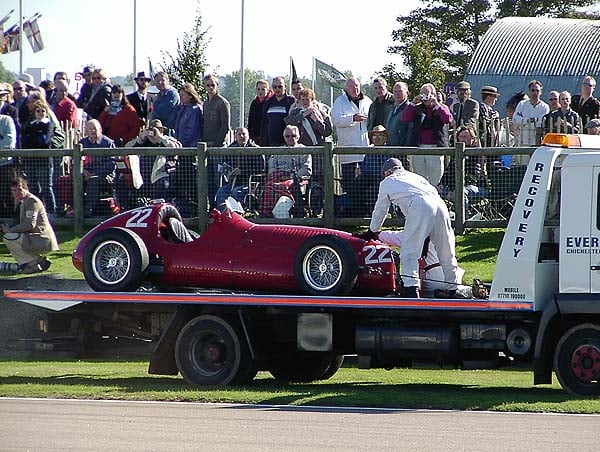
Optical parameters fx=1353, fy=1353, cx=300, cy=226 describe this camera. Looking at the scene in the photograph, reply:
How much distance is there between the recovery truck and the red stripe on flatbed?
12 millimetres

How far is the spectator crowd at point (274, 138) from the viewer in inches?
781

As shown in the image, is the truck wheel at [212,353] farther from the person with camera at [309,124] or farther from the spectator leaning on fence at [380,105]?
the spectator leaning on fence at [380,105]

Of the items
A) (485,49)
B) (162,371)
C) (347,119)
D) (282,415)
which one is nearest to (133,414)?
(282,415)

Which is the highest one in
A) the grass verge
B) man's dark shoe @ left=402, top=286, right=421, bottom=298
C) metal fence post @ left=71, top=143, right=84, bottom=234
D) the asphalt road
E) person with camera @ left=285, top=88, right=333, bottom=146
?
person with camera @ left=285, top=88, right=333, bottom=146

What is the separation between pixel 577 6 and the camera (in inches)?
2505

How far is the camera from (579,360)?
12930 mm

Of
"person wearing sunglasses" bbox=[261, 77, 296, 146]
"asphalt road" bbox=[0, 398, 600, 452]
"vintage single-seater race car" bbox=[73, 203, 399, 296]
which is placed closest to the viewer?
"asphalt road" bbox=[0, 398, 600, 452]

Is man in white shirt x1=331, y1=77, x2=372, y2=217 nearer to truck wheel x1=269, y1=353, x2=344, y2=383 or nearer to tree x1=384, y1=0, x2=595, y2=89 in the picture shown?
truck wheel x1=269, y1=353, x2=344, y2=383

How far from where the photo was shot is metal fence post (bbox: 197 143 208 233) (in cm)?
2017

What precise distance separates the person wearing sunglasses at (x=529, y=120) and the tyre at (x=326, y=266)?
6077 millimetres

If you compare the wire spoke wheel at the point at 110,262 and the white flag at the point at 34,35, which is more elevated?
the white flag at the point at 34,35

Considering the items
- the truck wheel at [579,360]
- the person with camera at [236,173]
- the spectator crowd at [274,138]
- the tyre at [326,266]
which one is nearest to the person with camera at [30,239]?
the spectator crowd at [274,138]

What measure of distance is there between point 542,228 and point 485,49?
2860 centimetres

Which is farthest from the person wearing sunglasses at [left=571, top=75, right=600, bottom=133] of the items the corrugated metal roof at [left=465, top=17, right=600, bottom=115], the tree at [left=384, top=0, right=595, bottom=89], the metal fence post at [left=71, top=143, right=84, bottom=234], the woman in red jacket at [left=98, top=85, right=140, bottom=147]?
the tree at [left=384, top=0, right=595, bottom=89]
